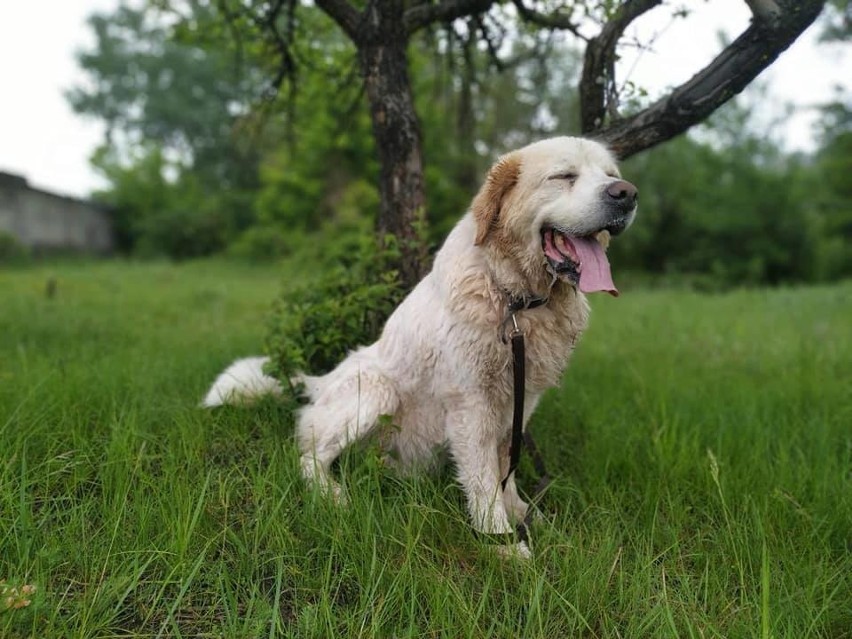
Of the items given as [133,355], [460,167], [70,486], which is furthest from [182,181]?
[70,486]

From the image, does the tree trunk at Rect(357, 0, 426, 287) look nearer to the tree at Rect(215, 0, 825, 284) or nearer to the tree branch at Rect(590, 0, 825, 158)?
the tree at Rect(215, 0, 825, 284)

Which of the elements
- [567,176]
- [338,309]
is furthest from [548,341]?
[338,309]

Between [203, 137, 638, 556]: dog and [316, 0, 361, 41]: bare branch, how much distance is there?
1.83 m

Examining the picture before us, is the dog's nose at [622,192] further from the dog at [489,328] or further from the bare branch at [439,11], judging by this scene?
the bare branch at [439,11]

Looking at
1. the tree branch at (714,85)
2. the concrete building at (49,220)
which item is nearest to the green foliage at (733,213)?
the tree branch at (714,85)

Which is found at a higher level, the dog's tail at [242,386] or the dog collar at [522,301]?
the dog collar at [522,301]

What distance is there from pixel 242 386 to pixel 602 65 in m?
2.62

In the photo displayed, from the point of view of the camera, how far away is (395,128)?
153 inches

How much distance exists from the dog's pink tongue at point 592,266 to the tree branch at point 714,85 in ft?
3.39

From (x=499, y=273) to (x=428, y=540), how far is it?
44.4 inches

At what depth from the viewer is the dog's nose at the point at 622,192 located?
2.35m

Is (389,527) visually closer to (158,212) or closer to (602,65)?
(602,65)

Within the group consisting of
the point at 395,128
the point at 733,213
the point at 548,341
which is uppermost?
the point at 733,213

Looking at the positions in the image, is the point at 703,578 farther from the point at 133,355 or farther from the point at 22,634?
the point at 133,355
